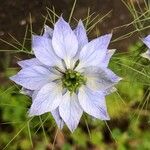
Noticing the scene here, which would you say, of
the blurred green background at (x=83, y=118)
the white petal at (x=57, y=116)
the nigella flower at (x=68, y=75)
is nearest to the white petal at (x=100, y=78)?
the nigella flower at (x=68, y=75)

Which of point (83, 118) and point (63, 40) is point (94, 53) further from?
point (83, 118)

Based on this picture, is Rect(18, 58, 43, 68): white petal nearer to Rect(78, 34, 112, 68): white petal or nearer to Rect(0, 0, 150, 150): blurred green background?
Rect(78, 34, 112, 68): white petal

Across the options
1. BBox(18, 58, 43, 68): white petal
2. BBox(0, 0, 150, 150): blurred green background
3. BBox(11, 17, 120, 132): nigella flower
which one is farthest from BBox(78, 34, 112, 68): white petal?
BBox(0, 0, 150, 150): blurred green background

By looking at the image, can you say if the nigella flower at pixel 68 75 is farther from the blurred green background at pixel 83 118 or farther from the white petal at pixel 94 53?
the blurred green background at pixel 83 118

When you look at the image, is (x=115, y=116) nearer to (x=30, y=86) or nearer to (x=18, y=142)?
(x=18, y=142)

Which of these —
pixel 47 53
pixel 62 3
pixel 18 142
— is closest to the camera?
pixel 47 53

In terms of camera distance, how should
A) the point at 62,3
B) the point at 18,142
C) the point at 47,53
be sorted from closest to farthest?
the point at 47,53, the point at 62,3, the point at 18,142

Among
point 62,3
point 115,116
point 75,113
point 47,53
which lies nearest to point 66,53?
point 47,53

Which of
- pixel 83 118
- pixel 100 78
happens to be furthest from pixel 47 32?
pixel 83 118
